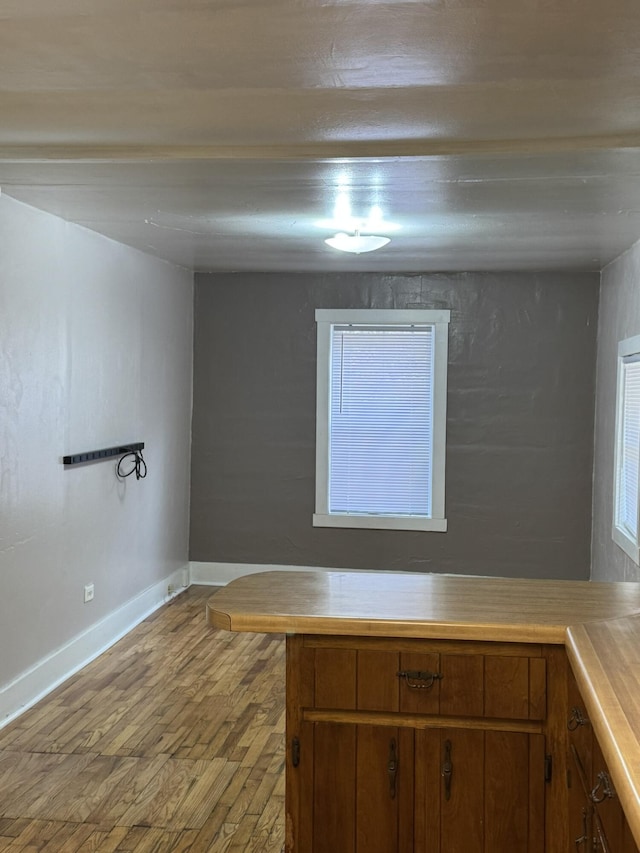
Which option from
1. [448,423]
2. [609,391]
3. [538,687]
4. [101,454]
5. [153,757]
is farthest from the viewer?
[448,423]

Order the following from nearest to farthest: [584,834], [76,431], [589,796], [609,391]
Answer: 1. [589,796]
2. [584,834]
3. [76,431]
4. [609,391]

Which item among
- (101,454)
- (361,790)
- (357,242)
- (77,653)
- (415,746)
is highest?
Answer: (357,242)

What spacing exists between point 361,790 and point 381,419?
4.57m

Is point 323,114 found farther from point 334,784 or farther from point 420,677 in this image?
point 334,784

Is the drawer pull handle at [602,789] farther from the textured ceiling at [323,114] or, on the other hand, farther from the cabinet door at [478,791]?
the textured ceiling at [323,114]

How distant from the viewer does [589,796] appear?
7.04 ft

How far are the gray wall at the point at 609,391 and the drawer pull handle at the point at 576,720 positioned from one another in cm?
288

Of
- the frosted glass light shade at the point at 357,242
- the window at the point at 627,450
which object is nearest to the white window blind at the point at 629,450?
the window at the point at 627,450

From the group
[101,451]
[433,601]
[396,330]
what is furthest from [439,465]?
[433,601]

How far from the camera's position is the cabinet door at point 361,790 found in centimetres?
260

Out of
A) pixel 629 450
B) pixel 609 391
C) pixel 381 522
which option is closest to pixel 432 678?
pixel 629 450

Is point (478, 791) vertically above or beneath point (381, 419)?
beneath

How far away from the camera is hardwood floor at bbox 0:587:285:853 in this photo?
3.25 meters

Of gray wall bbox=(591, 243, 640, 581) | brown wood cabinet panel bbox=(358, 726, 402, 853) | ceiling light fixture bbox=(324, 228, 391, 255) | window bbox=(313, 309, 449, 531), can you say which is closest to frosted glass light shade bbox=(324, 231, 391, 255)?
ceiling light fixture bbox=(324, 228, 391, 255)
